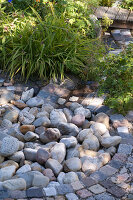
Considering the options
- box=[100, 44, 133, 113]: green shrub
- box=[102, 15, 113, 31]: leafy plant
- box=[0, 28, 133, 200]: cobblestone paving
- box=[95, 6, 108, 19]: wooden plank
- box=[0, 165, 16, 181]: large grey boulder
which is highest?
box=[95, 6, 108, 19]: wooden plank

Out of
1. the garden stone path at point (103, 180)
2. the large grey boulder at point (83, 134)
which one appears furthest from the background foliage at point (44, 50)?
the large grey boulder at point (83, 134)

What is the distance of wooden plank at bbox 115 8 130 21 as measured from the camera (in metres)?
6.07

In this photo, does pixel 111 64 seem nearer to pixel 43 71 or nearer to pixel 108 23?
pixel 43 71

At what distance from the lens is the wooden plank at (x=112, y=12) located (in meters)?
6.17

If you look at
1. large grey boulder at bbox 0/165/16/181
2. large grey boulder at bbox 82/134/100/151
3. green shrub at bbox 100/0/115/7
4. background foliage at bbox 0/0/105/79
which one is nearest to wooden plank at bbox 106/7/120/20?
green shrub at bbox 100/0/115/7

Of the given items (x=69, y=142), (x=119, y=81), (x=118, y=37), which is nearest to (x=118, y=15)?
(x=118, y=37)

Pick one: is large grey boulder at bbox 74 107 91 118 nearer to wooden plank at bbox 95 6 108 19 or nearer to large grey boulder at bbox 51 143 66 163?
large grey boulder at bbox 51 143 66 163

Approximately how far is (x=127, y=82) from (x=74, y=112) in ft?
2.42

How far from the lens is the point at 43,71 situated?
4.22 metres

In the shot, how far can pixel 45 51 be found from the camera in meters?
4.12

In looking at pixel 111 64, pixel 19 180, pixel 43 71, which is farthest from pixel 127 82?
pixel 19 180

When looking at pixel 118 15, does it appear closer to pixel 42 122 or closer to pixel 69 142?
pixel 42 122

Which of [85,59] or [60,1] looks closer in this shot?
[85,59]

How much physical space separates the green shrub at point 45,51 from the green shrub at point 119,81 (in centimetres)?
32
